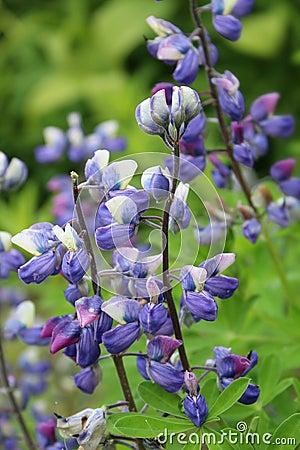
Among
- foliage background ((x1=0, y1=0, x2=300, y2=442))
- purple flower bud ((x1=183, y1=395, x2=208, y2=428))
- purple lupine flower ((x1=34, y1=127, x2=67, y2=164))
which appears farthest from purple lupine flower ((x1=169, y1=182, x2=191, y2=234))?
foliage background ((x1=0, y1=0, x2=300, y2=442))

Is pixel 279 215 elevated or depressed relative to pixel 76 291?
depressed

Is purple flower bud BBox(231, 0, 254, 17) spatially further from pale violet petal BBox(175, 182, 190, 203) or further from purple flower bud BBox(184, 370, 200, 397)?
purple flower bud BBox(184, 370, 200, 397)

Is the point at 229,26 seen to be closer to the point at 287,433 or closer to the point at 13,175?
the point at 13,175

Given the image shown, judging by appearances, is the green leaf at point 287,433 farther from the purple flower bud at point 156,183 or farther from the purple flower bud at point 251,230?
the purple flower bud at point 251,230

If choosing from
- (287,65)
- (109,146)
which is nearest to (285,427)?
(109,146)

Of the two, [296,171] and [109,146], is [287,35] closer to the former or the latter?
[296,171]

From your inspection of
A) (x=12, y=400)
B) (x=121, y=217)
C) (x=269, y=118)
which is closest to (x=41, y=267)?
(x=121, y=217)

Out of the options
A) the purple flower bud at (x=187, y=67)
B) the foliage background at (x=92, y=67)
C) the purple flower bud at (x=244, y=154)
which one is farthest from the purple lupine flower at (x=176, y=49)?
the foliage background at (x=92, y=67)

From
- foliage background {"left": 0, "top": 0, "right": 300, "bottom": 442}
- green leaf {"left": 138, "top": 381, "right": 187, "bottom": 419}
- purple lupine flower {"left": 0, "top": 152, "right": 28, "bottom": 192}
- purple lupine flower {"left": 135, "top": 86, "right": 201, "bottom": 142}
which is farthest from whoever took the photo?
foliage background {"left": 0, "top": 0, "right": 300, "bottom": 442}
